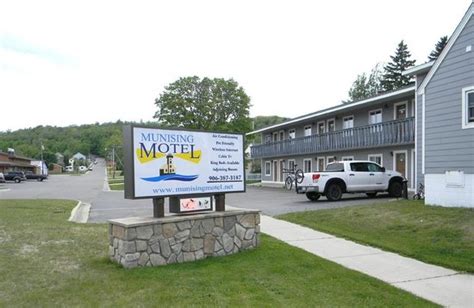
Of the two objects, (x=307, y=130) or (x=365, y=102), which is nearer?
(x=365, y=102)

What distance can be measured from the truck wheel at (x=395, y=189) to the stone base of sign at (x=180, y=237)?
13.8 metres

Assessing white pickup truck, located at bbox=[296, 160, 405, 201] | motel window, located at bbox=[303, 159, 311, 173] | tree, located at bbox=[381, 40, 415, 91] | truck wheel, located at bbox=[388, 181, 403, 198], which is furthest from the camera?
tree, located at bbox=[381, 40, 415, 91]

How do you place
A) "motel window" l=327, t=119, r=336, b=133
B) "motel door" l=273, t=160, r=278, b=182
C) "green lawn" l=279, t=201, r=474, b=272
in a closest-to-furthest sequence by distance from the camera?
"green lawn" l=279, t=201, r=474, b=272 < "motel window" l=327, t=119, r=336, b=133 < "motel door" l=273, t=160, r=278, b=182

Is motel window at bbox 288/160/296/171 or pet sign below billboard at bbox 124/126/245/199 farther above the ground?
pet sign below billboard at bbox 124/126/245/199

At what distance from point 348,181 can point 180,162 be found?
1369 centimetres

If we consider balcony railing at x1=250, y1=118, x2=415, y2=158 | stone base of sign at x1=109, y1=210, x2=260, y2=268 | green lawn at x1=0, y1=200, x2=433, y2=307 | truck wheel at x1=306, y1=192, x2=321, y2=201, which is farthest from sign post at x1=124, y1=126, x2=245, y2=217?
balcony railing at x1=250, y1=118, x2=415, y2=158

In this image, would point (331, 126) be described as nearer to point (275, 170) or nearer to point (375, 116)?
point (375, 116)

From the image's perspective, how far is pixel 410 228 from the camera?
1109 cm

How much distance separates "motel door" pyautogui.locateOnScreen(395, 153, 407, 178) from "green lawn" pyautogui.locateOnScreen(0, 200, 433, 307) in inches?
→ 653

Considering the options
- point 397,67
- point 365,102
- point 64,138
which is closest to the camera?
point 365,102

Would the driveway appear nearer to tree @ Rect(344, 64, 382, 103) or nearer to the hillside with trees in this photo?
tree @ Rect(344, 64, 382, 103)

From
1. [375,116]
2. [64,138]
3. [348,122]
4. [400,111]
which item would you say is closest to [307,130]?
[348,122]

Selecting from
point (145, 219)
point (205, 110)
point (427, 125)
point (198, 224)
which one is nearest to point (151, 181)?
point (145, 219)

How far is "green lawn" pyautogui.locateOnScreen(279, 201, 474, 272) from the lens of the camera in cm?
847
